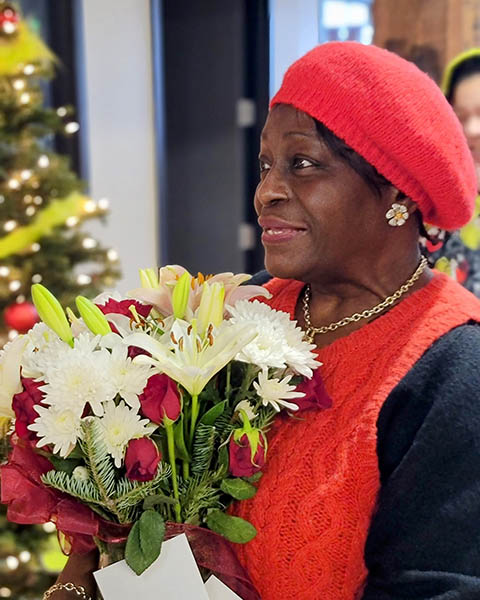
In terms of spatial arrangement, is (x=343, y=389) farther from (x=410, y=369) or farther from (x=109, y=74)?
(x=109, y=74)

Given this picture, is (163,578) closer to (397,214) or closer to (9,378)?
(9,378)

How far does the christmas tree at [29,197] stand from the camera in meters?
2.28

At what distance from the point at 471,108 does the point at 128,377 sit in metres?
1.70

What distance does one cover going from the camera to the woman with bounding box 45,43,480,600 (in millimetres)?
848

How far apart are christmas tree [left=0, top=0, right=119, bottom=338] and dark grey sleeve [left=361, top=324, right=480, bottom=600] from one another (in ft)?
5.21

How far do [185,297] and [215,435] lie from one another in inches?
7.0

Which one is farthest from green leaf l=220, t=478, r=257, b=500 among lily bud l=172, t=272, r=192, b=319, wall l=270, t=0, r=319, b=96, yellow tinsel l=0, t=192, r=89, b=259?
wall l=270, t=0, r=319, b=96

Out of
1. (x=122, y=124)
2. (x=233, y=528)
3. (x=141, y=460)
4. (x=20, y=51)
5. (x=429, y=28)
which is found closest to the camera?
(x=141, y=460)

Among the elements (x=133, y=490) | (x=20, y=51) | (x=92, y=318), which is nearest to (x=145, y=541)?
(x=133, y=490)

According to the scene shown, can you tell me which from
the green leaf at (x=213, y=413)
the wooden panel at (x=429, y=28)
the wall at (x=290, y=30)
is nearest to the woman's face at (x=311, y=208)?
the green leaf at (x=213, y=413)

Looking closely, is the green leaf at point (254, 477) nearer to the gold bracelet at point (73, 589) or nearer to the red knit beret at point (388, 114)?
the gold bracelet at point (73, 589)

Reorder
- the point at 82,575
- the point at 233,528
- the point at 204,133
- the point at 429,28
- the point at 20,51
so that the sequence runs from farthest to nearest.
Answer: the point at 204,133 → the point at 429,28 → the point at 20,51 → the point at 82,575 → the point at 233,528

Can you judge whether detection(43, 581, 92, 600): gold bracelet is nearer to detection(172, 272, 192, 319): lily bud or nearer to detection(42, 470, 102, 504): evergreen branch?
detection(42, 470, 102, 504): evergreen branch

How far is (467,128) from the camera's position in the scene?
2.19 m
